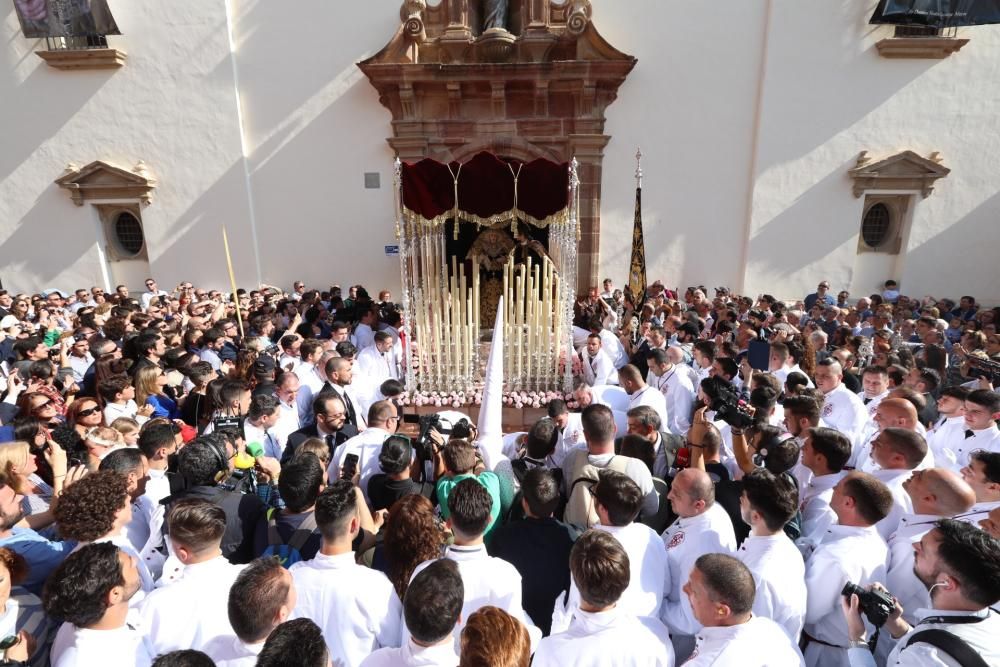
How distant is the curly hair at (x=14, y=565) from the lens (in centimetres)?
202

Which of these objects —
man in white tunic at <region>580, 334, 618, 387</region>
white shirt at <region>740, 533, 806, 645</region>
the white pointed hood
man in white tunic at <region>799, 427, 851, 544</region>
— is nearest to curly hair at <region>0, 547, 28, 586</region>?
the white pointed hood

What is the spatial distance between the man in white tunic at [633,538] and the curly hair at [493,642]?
2.45ft

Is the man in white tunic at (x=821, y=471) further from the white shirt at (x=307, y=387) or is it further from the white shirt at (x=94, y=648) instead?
the white shirt at (x=307, y=387)

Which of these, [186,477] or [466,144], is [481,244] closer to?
[466,144]

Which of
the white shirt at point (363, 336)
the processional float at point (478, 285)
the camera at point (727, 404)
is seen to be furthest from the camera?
the white shirt at point (363, 336)

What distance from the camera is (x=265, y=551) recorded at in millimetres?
2525

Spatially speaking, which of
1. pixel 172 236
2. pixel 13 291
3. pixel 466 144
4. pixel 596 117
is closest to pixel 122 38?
pixel 172 236

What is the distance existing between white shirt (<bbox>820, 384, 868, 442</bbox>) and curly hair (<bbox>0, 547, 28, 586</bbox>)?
482 cm

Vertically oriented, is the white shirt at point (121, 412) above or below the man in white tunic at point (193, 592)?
below

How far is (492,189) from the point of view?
645cm

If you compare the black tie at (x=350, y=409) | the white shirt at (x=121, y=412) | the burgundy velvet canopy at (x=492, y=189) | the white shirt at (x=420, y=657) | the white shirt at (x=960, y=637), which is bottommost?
the black tie at (x=350, y=409)

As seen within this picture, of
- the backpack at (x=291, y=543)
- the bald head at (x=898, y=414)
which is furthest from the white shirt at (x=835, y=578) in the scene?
the backpack at (x=291, y=543)

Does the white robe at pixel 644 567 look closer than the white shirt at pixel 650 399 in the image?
Yes

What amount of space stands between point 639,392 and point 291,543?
288 cm
